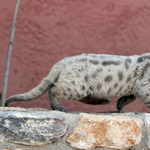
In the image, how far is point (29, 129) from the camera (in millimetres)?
1223

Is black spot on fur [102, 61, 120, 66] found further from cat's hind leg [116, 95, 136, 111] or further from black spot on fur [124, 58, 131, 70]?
cat's hind leg [116, 95, 136, 111]

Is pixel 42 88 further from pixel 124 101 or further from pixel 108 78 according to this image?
pixel 124 101

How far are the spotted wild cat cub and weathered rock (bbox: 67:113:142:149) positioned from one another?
65 centimetres

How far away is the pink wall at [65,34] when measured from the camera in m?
3.09

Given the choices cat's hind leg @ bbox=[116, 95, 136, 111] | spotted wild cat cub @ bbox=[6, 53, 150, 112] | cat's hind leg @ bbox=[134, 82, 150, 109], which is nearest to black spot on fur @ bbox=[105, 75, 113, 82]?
spotted wild cat cub @ bbox=[6, 53, 150, 112]

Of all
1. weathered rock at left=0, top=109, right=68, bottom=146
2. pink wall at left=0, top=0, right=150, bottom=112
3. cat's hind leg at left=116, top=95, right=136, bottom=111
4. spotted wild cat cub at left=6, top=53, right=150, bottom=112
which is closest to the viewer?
weathered rock at left=0, top=109, right=68, bottom=146

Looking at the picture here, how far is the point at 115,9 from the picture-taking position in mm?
3379

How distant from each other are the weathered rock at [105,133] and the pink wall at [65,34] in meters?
1.91

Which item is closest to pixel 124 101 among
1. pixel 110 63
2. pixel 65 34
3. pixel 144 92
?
pixel 144 92

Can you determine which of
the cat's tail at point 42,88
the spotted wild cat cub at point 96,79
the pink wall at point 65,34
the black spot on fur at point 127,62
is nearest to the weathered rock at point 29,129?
the spotted wild cat cub at point 96,79

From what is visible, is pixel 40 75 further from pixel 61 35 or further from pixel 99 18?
pixel 99 18

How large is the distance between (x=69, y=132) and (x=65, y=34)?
2112 mm

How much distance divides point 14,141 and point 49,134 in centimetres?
18

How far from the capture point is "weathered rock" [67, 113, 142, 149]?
1264 millimetres
